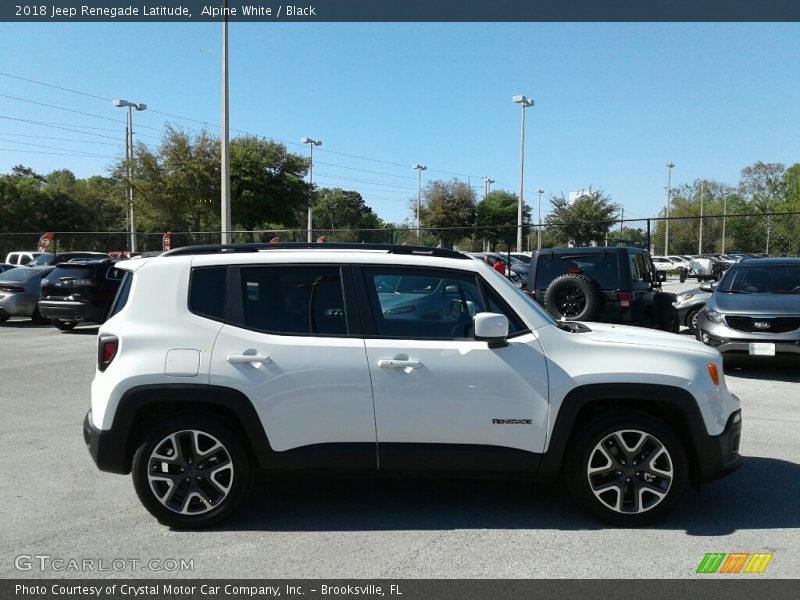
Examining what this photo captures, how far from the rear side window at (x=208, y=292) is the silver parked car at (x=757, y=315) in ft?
25.0

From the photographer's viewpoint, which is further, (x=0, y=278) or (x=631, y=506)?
(x=0, y=278)

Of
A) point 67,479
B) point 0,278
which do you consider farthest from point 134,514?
point 0,278

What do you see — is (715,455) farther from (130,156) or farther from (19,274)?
(130,156)

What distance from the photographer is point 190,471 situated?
→ 4492mm

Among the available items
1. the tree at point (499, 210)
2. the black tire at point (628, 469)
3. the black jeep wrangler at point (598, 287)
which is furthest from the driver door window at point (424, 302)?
the tree at point (499, 210)

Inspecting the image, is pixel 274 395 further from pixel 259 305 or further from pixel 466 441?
pixel 466 441

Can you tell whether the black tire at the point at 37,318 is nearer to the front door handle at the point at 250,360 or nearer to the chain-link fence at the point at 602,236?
the chain-link fence at the point at 602,236

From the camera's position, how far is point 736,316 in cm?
991

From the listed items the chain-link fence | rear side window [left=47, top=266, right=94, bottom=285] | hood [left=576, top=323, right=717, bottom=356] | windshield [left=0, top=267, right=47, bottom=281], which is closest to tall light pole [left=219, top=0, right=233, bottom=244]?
the chain-link fence

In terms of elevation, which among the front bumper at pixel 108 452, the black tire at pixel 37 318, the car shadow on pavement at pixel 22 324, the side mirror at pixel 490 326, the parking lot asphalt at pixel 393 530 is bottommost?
the car shadow on pavement at pixel 22 324

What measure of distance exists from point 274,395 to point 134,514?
4.60 ft

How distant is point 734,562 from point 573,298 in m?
7.92

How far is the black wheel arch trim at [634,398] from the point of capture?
4.41m

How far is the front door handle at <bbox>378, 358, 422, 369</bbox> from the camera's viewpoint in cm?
439
